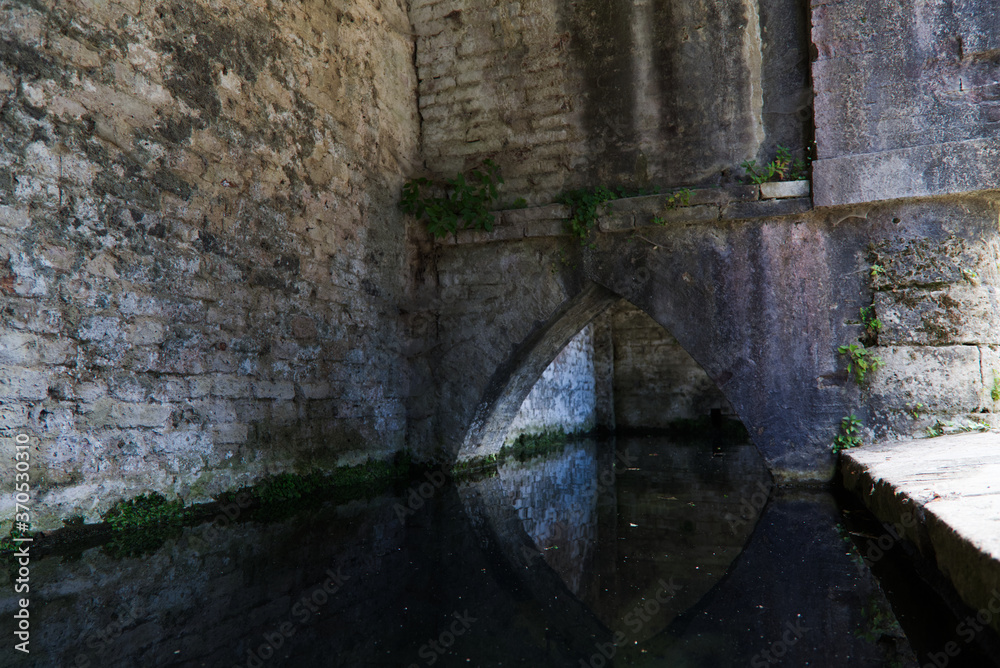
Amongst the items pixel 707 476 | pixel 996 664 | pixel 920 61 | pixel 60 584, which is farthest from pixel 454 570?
pixel 920 61

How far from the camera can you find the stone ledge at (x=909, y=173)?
386 centimetres

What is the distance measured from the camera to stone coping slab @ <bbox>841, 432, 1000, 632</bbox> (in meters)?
1.55

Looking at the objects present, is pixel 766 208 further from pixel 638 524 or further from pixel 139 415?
pixel 139 415

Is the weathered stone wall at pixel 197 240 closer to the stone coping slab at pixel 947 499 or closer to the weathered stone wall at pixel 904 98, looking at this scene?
the weathered stone wall at pixel 904 98

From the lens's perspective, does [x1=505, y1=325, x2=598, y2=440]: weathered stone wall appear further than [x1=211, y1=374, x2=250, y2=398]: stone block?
Yes

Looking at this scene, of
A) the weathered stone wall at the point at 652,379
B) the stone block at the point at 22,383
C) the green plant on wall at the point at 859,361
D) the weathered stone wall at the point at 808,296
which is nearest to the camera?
the stone block at the point at 22,383

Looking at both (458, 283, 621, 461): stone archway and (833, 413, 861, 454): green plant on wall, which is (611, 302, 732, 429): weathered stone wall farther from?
(833, 413, 861, 454): green plant on wall

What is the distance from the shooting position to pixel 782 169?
14.3ft

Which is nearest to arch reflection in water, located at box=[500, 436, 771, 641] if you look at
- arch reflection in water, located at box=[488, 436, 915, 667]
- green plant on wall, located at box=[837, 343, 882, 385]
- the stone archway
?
arch reflection in water, located at box=[488, 436, 915, 667]

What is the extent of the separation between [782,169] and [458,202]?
2276 mm

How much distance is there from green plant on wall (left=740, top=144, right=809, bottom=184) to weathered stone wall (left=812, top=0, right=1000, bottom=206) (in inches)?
5.3

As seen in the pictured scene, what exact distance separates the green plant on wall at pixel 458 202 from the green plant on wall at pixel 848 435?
2.72 m

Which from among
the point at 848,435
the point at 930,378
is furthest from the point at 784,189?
the point at 848,435

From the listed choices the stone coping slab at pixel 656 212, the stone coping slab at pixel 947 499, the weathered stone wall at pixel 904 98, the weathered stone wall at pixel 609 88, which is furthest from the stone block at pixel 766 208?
the stone coping slab at pixel 947 499
